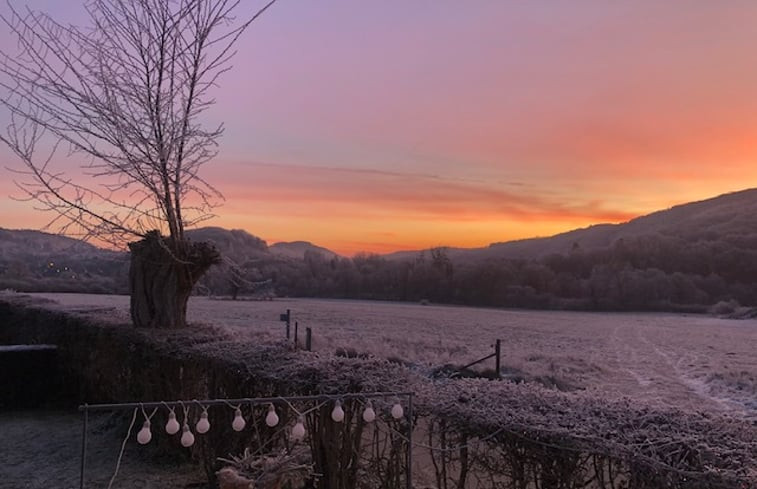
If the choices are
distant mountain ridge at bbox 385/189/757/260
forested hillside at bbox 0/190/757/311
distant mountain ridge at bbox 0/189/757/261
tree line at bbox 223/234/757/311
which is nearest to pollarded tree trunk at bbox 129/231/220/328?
distant mountain ridge at bbox 0/189/757/261

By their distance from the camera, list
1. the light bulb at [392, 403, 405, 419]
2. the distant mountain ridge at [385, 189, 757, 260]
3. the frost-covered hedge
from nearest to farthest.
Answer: the frost-covered hedge
the light bulb at [392, 403, 405, 419]
the distant mountain ridge at [385, 189, 757, 260]

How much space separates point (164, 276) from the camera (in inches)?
355

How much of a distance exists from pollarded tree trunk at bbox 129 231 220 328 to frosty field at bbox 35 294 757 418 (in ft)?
3.44

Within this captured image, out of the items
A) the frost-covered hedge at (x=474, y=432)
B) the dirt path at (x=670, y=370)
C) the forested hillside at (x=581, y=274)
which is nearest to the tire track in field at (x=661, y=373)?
the dirt path at (x=670, y=370)

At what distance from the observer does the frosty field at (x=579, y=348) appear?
16.9m

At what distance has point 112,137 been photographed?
8.63 metres

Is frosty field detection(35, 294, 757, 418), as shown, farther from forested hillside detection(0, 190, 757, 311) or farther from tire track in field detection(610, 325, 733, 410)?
forested hillside detection(0, 190, 757, 311)

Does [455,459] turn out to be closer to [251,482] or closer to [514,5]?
[251,482]

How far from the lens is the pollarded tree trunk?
8828mm

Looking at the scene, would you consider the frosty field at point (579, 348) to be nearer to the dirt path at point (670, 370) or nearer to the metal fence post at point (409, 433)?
the dirt path at point (670, 370)

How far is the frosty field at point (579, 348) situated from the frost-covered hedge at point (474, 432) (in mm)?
1710

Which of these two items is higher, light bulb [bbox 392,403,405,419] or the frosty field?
light bulb [bbox 392,403,405,419]

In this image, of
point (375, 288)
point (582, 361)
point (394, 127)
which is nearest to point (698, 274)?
point (375, 288)

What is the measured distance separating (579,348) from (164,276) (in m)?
22.8
